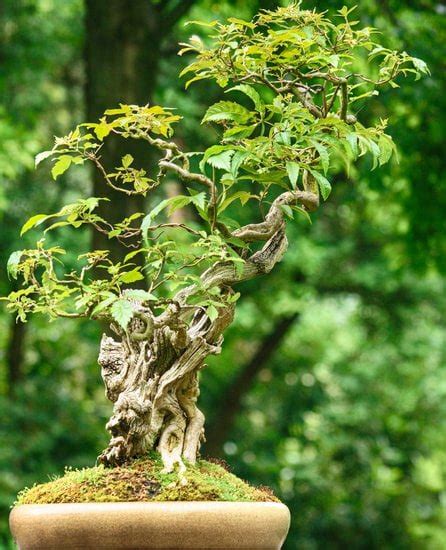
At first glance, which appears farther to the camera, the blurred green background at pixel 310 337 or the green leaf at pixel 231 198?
the blurred green background at pixel 310 337

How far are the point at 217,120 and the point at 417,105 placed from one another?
5.02m

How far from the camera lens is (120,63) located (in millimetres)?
6207

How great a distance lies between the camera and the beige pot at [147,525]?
2.29 meters

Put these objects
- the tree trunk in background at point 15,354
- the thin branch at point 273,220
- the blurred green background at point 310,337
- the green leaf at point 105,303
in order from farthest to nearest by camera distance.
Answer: the tree trunk in background at point 15,354
the blurred green background at point 310,337
the thin branch at point 273,220
the green leaf at point 105,303

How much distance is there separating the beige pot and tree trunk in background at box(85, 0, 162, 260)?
3634 mm

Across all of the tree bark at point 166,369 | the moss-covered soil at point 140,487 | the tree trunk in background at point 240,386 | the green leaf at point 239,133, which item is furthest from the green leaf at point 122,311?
the tree trunk in background at point 240,386

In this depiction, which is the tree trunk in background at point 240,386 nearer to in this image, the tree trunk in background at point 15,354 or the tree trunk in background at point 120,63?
the tree trunk in background at point 15,354

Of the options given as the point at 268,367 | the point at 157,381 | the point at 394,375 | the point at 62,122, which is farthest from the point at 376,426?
the point at 157,381

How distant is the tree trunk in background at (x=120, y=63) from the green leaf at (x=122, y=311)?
3512 millimetres

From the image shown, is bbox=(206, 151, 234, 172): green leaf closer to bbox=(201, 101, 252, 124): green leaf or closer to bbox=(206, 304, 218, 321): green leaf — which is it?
bbox=(201, 101, 252, 124): green leaf

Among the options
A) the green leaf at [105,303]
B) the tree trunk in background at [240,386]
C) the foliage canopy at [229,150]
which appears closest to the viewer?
the green leaf at [105,303]

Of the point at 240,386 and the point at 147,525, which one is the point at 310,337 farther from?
the point at 147,525

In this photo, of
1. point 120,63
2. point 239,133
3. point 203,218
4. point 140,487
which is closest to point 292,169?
point 239,133

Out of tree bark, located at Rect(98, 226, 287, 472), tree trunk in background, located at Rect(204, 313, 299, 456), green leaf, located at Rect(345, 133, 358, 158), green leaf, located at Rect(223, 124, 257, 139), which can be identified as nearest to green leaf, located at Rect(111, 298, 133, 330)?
tree bark, located at Rect(98, 226, 287, 472)
